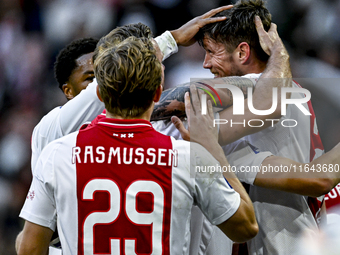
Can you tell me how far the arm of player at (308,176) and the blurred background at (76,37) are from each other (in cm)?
296

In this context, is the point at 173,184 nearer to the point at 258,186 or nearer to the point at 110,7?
the point at 258,186

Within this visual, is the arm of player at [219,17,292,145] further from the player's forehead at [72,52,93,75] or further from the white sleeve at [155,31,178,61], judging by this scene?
the player's forehead at [72,52,93,75]

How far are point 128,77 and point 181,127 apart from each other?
0.48 m

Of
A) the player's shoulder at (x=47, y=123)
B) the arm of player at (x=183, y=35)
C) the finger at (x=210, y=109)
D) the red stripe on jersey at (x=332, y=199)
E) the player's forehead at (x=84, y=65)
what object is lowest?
the red stripe on jersey at (x=332, y=199)

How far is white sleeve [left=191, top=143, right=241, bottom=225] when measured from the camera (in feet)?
4.35

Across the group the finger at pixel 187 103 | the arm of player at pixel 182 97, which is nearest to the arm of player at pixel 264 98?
the arm of player at pixel 182 97

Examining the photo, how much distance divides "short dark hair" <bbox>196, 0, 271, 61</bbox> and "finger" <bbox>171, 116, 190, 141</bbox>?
2.74ft

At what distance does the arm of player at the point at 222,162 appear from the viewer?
53.2 inches

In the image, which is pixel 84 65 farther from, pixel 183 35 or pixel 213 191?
pixel 213 191

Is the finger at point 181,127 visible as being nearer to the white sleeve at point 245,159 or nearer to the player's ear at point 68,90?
the white sleeve at point 245,159

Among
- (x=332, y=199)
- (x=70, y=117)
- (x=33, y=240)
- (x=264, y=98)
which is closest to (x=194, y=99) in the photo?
(x=264, y=98)

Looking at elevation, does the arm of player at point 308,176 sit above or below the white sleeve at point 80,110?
below

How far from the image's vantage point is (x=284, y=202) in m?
1.93

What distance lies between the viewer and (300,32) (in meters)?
4.83
